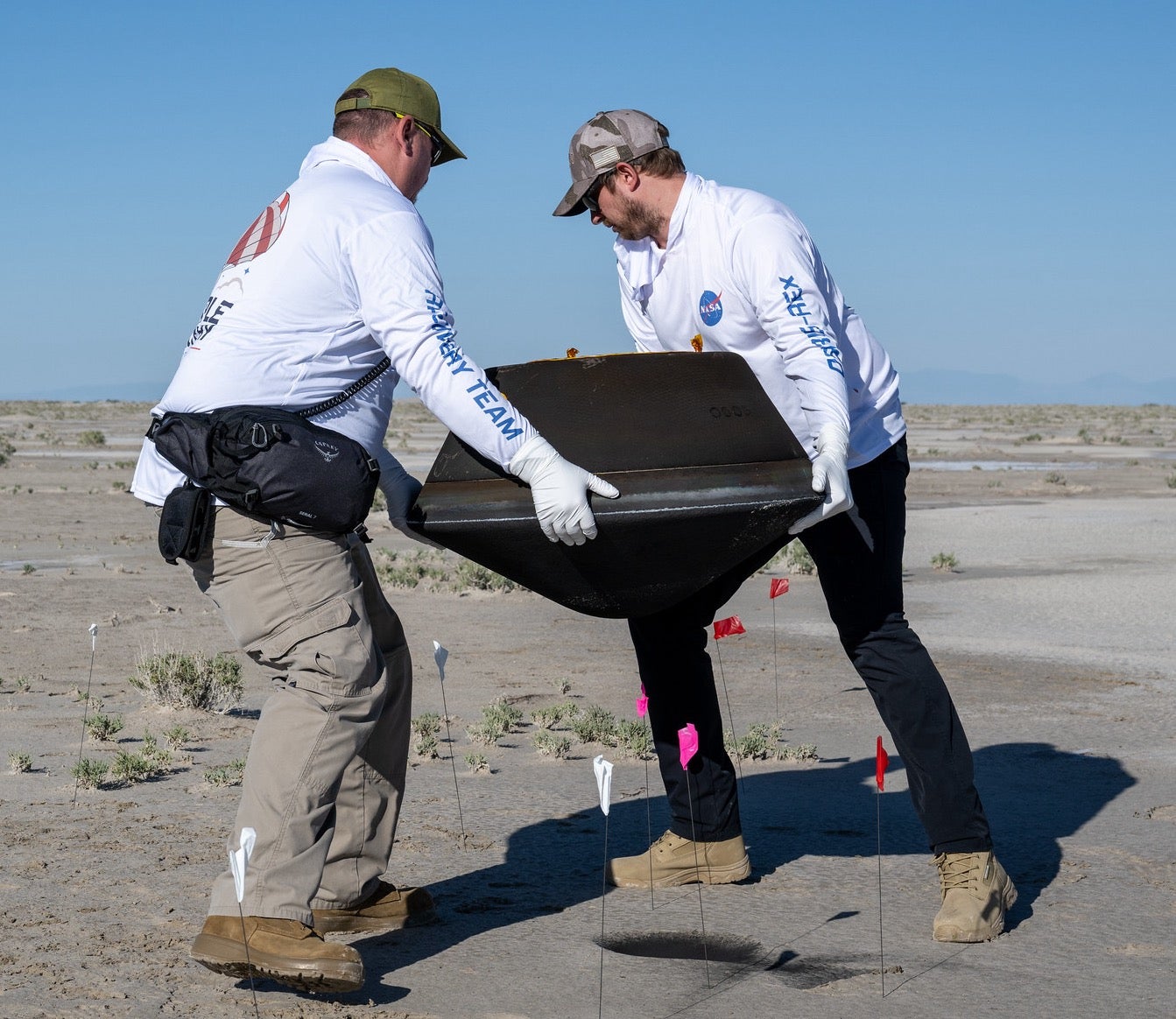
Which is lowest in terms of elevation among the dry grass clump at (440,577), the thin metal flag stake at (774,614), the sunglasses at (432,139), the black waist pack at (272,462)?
the dry grass clump at (440,577)

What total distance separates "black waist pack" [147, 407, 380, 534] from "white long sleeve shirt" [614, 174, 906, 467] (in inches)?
46.9

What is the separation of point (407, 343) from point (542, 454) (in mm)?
427

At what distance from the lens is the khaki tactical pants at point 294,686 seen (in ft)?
12.6

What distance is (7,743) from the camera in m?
7.16

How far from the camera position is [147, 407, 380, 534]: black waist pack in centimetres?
379

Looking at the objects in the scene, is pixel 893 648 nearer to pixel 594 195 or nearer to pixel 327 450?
pixel 594 195

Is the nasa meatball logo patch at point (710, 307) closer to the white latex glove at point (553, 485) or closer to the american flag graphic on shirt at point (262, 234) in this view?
the white latex glove at point (553, 485)

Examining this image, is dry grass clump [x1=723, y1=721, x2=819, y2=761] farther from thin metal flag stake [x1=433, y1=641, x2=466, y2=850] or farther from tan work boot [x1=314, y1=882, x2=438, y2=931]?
tan work boot [x1=314, y1=882, x2=438, y2=931]

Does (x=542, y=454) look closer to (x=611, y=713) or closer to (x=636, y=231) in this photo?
A: (x=636, y=231)

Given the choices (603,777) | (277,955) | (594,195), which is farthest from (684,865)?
(594,195)

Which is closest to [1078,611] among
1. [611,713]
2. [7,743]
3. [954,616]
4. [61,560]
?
[954,616]

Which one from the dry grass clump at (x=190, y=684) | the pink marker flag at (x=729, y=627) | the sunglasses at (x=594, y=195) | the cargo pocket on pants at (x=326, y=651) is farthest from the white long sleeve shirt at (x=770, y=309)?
the dry grass clump at (x=190, y=684)

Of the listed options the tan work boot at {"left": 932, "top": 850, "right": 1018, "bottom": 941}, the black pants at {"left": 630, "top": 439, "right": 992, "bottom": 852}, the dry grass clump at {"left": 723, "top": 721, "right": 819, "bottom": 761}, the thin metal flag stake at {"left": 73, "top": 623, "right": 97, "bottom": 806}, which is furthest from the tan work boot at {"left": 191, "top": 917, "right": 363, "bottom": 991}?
the dry grass clump at {"left": 723, "top": 721, "right": 819, "bottom": 761}

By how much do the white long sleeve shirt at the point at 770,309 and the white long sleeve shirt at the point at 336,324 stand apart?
862 mm
